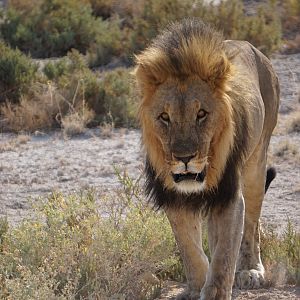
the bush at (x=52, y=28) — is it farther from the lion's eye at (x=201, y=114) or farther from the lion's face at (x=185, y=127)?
the lion's eye at (x=201, y=114)

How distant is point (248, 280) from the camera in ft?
21.3

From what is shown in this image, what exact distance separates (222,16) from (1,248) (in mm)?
11596

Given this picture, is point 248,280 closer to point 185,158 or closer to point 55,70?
point 185,158

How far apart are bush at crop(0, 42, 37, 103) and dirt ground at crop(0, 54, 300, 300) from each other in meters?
1.62

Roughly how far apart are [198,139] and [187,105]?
200mm

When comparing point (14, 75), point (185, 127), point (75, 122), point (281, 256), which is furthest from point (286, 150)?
point (185, 127)

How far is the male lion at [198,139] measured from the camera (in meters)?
5.32

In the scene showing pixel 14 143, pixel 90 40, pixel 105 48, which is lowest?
pixel 90 40

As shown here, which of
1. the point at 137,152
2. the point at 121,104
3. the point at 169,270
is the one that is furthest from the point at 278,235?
the point at 121,104

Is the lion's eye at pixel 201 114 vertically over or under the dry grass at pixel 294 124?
over

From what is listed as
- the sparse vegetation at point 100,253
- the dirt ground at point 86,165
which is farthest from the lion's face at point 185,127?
the dirt ground at point 86,165

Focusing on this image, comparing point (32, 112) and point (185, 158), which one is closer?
point (185, 158)

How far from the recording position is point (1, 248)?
671 cm

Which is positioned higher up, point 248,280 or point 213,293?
point 213,293
